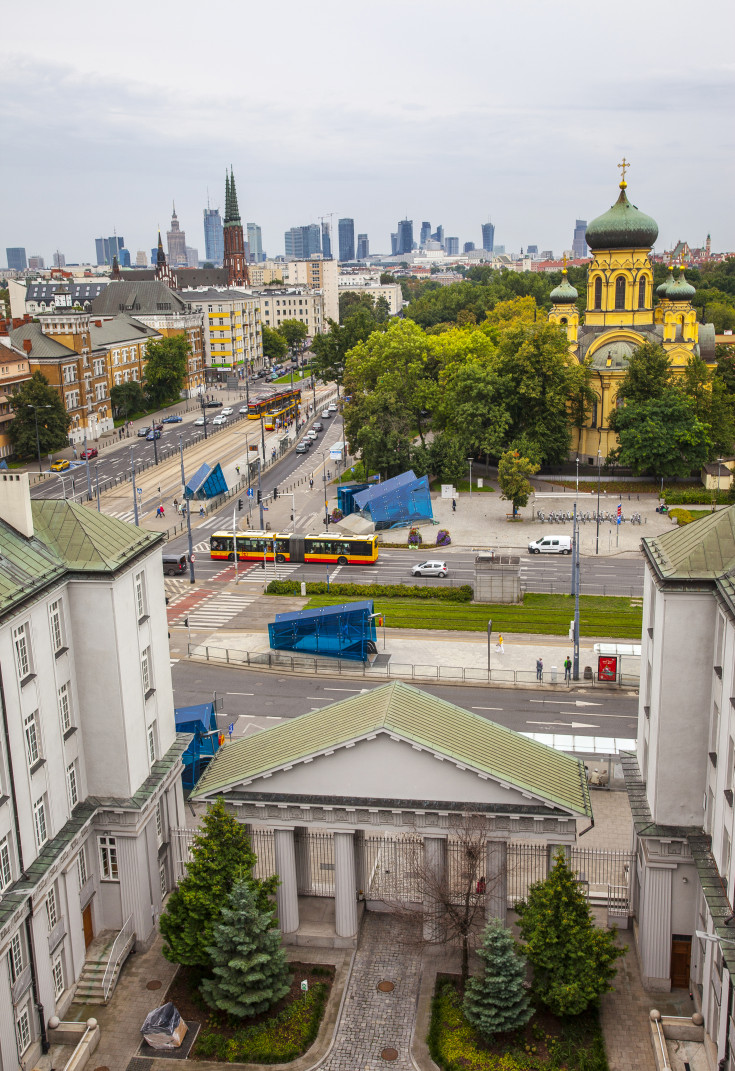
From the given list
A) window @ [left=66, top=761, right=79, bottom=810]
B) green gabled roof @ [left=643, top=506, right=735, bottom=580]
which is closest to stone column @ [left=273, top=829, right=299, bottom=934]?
window @ [left=66, top=761, right=79, bottom=810]

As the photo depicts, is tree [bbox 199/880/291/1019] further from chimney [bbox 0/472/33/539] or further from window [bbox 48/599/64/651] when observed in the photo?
chimney [bbox 0/472/33/539]

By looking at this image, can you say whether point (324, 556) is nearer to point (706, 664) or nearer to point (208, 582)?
point (208, 582)

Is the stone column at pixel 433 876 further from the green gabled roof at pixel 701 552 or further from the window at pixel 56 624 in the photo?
the window at pixel 56 624

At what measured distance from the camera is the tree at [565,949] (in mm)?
29375

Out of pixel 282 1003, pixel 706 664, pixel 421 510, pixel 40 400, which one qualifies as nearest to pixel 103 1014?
pixel 282 1003

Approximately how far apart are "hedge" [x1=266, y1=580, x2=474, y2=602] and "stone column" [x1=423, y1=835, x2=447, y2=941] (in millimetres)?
36973

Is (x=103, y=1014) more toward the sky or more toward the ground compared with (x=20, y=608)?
more toward the ground

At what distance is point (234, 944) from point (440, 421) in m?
78.6

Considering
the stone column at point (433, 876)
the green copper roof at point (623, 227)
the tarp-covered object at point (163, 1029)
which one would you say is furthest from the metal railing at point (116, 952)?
the green copper roof at point (623, 227)

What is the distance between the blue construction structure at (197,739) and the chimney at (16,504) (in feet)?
49.6

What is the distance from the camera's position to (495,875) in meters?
32.3

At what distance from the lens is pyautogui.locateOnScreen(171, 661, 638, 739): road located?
5044 centimetres

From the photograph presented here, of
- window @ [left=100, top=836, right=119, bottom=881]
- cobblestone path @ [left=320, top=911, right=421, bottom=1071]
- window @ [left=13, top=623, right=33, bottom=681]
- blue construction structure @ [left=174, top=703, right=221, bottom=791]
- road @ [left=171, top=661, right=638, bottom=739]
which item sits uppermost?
window @ [left=13, top=623, right=33, bottom=681]

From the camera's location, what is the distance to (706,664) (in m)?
30.5
